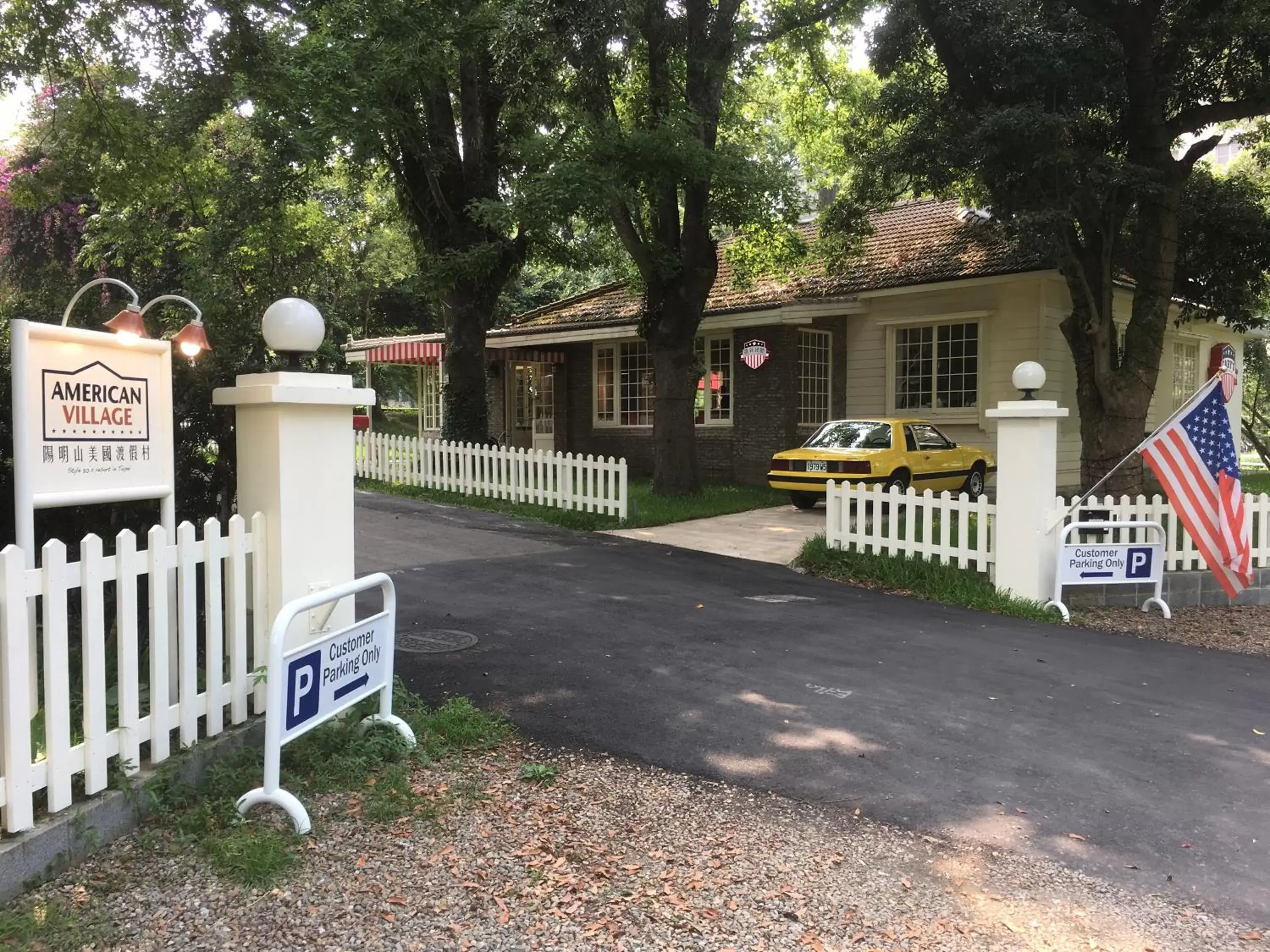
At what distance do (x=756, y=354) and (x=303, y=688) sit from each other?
1525cm

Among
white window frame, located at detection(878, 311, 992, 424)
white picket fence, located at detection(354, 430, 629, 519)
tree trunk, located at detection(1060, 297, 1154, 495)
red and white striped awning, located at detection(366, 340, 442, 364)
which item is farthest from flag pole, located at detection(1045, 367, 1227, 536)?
red and white striped awning, located at detection(366, 340, 442, 364)

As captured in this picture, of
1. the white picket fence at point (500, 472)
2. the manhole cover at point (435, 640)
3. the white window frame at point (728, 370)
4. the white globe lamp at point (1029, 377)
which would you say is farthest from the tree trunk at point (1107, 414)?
the manhole cover at point (435, 640)

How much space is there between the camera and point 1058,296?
55.0 ft

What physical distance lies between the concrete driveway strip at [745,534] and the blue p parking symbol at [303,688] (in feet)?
23.9

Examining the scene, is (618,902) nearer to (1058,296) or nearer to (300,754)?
(300,754)

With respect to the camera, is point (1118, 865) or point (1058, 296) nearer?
point (1118, 865)

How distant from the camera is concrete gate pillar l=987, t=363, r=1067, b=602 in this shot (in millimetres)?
8828

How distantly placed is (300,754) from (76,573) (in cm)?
138

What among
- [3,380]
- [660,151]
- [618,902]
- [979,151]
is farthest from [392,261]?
[618,902]

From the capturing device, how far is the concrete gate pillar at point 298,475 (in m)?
4.49

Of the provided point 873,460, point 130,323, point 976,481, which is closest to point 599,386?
point 976,481

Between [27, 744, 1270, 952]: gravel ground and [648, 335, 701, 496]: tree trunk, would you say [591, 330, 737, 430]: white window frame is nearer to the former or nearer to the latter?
[648, 335, 701, 496]: tree trunk

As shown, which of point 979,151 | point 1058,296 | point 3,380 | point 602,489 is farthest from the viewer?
point 1058,296

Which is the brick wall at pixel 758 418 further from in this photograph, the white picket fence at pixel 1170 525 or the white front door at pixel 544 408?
the white picket fence at pixel 1170 525
